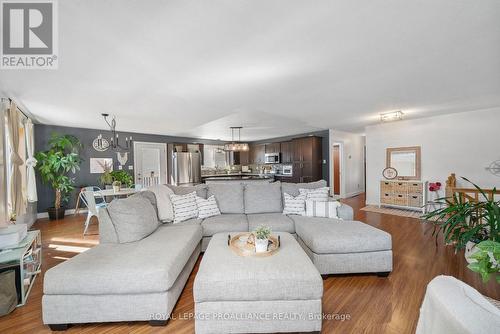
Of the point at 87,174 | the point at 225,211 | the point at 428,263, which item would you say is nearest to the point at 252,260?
the point at 225,211

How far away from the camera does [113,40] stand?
1700 mm

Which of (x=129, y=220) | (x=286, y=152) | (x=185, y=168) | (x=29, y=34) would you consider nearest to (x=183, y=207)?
(x=129, y=220)

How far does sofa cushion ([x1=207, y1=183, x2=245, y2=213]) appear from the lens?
3312 mm

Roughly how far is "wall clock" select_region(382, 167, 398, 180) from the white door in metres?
6.93

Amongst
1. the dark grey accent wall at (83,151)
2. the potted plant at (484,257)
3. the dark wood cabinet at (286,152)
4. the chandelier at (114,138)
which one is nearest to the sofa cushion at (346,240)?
the potted plant at (484,257)

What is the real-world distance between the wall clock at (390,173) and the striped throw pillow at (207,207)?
4860 mm

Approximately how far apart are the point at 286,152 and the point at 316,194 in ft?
14.8

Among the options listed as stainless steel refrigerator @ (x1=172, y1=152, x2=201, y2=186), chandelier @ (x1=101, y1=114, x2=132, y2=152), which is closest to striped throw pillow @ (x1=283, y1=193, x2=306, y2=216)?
chandelier @ (x1=101, y1=114, x2=132, y2=152)

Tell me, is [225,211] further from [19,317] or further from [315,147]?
[315,147]

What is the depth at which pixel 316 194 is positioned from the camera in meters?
3.22

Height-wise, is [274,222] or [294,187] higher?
[294,187]

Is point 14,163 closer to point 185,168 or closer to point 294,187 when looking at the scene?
point 294,187

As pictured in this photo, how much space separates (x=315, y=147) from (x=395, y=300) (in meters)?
5.22

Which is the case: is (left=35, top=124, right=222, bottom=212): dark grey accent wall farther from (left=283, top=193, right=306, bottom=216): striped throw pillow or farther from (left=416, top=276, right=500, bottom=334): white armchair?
(left=416, top=276, right=500, bottom=334): white armchair
